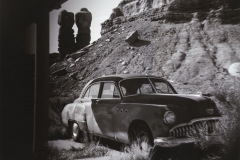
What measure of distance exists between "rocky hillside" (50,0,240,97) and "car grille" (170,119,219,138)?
0.51 m

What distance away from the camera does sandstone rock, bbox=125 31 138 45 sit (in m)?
4.21

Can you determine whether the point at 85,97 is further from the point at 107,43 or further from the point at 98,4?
the point at 98,4

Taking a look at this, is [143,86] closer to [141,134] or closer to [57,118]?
[141,134]

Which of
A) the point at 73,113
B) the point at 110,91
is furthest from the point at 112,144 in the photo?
the point at 73,113

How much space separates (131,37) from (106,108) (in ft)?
3.95

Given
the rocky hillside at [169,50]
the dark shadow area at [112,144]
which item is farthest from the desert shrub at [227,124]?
the dark shadow area at [112,144]

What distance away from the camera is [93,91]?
3.85 meters

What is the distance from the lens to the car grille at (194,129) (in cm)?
302

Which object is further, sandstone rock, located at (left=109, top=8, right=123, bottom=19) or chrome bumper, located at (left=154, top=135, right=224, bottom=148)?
sandstone rock, located at (left=109, top=8, right=123, bottom=19)

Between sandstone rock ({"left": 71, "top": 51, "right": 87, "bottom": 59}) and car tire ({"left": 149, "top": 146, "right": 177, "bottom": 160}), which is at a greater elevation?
sandstone rock ({"left": 71, "top": 51, "right": 87, "bottom": 59})

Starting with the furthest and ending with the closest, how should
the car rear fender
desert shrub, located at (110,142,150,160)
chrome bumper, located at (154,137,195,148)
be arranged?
the car rear fender < desert shrub, located at (110,142,150,160) < chrome bumper, located at (154,137,195,148)

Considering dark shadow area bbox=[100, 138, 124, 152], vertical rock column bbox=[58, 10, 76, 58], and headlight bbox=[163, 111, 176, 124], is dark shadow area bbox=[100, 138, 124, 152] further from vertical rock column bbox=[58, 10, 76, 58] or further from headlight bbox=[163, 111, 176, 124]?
vertical rock column bbox=[58, 10, 76, 58]

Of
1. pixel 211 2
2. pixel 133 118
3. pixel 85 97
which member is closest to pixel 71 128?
pixel 85 97

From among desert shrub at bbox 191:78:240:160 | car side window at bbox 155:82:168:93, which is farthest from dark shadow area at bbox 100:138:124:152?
desert shrub at bbox 191:78:240:160
